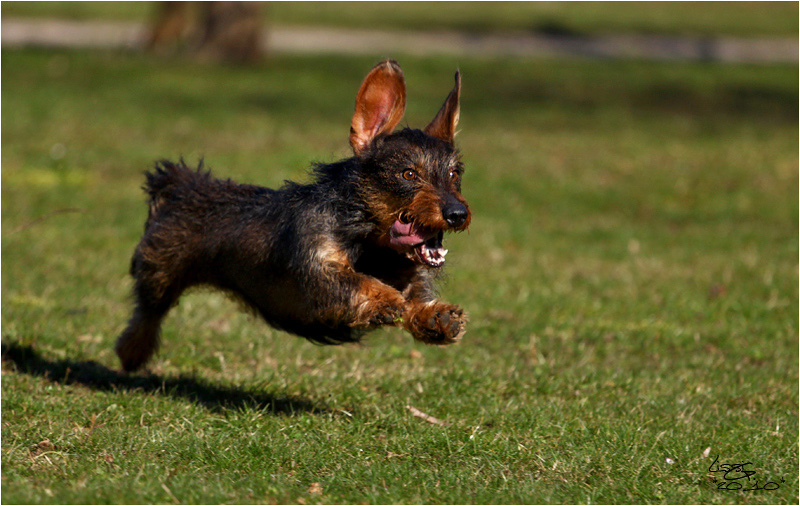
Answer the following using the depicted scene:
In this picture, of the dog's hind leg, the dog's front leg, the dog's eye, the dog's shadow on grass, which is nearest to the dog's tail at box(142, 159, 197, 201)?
the dog's hind leg

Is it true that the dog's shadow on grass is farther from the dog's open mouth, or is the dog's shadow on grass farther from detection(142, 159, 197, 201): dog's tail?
the dog's open mouth

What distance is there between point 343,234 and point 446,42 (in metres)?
26.9

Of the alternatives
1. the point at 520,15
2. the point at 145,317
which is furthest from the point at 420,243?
the point at 520,15

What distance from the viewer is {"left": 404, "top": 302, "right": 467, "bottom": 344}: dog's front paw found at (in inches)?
200

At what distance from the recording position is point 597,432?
19.9 feet

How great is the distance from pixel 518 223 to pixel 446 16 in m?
30.1

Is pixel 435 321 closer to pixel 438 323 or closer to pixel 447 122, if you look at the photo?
pixel 438 323

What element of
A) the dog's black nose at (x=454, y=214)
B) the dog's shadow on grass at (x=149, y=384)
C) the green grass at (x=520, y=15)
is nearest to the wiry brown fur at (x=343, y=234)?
the dog's black nose at (x=454, y=214)

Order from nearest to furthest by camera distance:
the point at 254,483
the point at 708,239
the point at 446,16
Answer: the point at 254,483 < the point at 708,239 < the point at 446,16

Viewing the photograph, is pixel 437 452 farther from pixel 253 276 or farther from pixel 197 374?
pixel 197 374

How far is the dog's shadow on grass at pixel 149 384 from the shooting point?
21.0ft

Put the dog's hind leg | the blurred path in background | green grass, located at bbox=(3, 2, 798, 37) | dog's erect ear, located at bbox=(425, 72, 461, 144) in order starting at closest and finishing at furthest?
dog's erect ear, located at bbox=(425, 72, 461, 144) < the dog's hind leg < the blurred path in background < green grass, located at bbox=(3, 2, 798, 37)

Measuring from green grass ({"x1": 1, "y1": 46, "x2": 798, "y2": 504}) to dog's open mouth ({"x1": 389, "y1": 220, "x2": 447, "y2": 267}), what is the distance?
2.52 ft

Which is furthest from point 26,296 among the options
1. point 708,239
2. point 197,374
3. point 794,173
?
point 794,173
